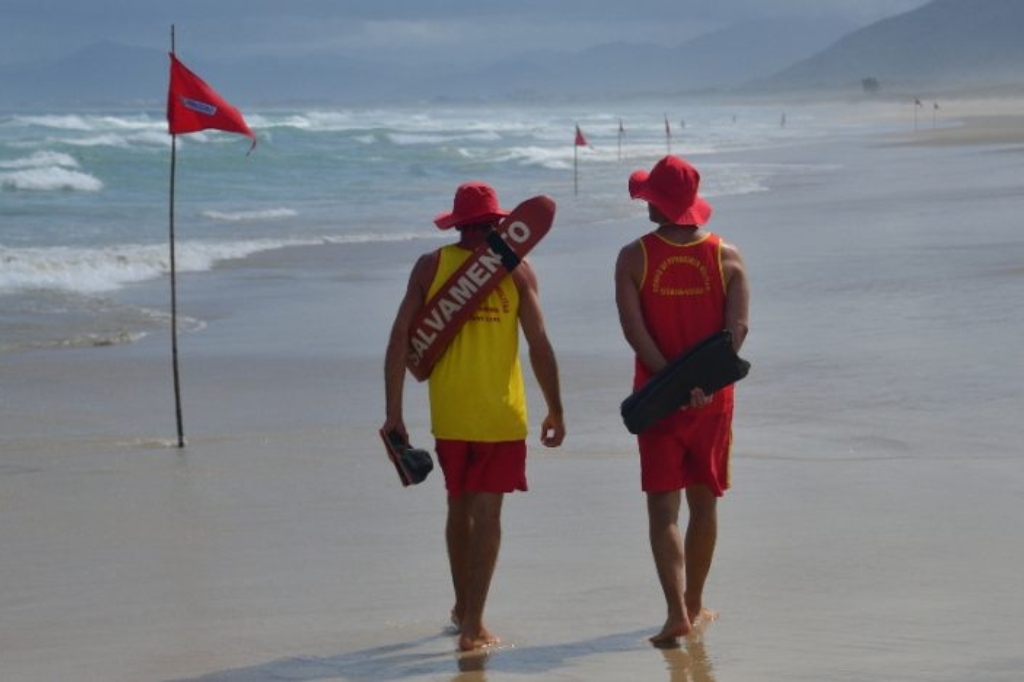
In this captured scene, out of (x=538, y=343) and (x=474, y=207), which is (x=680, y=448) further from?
(x=474, y=207)

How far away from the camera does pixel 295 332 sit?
1376cm

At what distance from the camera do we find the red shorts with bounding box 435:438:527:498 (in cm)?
550

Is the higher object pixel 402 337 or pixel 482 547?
pixel 402 337

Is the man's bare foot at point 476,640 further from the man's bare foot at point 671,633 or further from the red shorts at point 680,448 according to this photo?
the red shorts at point 680,448

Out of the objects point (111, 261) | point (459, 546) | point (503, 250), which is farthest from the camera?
point (111, 261)

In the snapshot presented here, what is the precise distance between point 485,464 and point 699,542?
716mm

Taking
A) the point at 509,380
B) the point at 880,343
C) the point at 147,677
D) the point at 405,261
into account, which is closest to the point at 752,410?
the point at 880,343

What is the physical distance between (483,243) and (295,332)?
27.7ft

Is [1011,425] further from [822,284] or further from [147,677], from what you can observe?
[822,284]

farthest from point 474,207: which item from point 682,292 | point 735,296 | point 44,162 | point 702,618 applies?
point 44,162

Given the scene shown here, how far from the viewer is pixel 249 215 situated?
29078mm

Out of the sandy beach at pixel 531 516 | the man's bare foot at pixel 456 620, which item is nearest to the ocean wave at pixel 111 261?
the sandy beach at pixel 531 516

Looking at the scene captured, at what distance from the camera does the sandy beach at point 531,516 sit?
17.7 feet

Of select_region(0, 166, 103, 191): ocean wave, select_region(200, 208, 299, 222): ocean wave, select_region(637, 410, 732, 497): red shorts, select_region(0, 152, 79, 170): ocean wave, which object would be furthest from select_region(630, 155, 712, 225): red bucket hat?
select_region(0, 152, 79, 170): ocean wave
